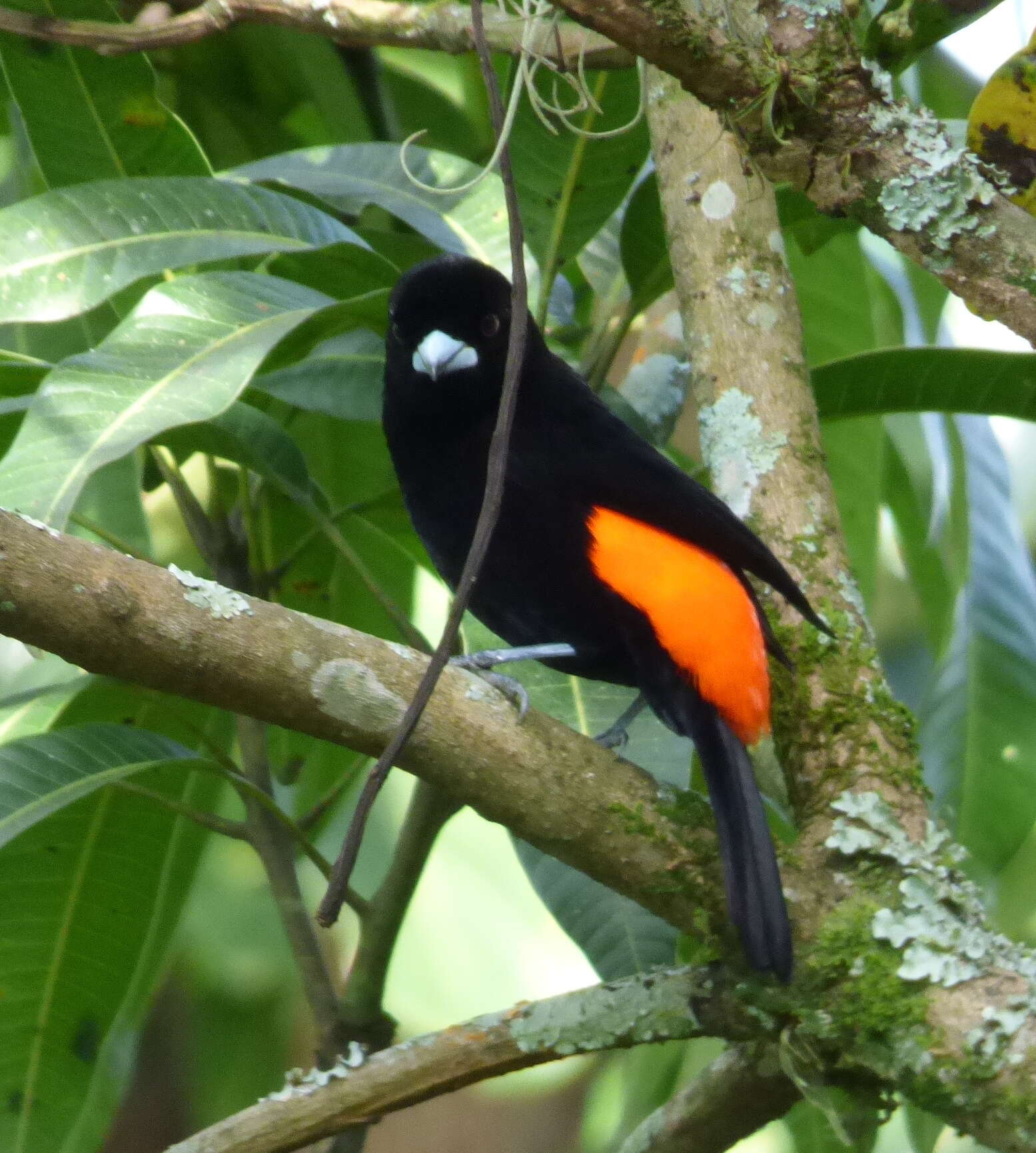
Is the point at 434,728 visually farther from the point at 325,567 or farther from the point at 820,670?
the point at 325,567

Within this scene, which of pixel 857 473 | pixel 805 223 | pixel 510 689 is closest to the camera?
pixel 510 689

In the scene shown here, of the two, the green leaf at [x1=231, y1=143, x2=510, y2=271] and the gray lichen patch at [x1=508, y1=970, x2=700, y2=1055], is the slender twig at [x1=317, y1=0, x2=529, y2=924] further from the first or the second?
the green leaf at [x1=231, y1=143, x2=510, y2=271]

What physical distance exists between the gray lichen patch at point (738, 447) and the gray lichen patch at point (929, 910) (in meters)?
0.49

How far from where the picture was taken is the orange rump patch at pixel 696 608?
5.61 feet

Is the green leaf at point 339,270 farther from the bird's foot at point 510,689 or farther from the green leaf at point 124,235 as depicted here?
the bird's foot at point 510,689

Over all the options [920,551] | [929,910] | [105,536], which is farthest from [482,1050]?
[920,551]

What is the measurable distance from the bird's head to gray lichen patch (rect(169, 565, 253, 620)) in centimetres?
92

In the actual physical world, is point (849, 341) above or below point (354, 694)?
above

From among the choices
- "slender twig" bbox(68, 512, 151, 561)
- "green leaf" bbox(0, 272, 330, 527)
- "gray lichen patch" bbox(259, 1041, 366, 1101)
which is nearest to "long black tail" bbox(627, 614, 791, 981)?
"gray lichen patch" bbox(259, 1041, 366, 1101)

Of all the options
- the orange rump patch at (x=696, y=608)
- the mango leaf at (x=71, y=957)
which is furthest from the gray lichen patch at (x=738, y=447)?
the mango leaf at (x=71, y=957)

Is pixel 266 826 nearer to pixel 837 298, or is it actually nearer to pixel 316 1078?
pixel 316 1078

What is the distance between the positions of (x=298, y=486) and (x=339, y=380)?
25cm

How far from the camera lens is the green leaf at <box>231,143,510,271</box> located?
236 centimetres

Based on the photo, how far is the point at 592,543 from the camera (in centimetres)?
186
